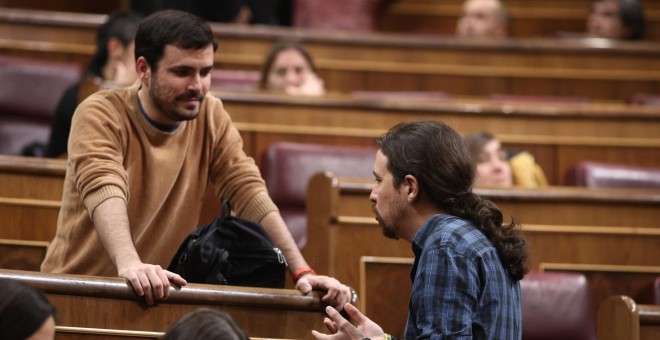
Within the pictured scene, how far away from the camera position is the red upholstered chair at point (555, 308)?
132cm

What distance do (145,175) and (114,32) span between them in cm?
76

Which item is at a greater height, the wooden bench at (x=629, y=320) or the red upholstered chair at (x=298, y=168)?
the red upholstered chair at (x=298, y=168)

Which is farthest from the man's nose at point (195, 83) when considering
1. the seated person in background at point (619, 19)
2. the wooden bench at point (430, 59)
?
the seated person in background at point (619, 19)

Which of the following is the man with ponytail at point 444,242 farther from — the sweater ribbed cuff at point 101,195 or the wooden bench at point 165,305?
the sweater ribbed cuff at point 101,195

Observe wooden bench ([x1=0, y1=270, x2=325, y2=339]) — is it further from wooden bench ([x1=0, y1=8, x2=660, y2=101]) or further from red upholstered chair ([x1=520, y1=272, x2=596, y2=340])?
wooden bench ([x1=0, y1=8, x2=660, y2=101])

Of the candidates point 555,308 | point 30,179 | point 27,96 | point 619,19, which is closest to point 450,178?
point 555,308

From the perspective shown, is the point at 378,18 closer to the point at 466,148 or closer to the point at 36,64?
the point at 36,64

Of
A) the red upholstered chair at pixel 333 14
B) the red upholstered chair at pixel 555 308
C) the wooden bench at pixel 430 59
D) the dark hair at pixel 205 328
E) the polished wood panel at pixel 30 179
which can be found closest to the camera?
the dark hair at pixel 205 328

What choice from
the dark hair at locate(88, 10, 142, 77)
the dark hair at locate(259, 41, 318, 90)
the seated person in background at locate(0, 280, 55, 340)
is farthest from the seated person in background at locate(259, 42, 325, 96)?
the seated person in background at locate(0, 280, 55, 340)

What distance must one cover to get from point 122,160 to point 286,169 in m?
0.54

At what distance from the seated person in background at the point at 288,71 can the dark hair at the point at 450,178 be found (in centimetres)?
104

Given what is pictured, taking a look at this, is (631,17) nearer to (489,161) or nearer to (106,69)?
(489,161)

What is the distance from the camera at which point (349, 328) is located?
913 mm

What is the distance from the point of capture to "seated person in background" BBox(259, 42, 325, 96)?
197 centimetres
